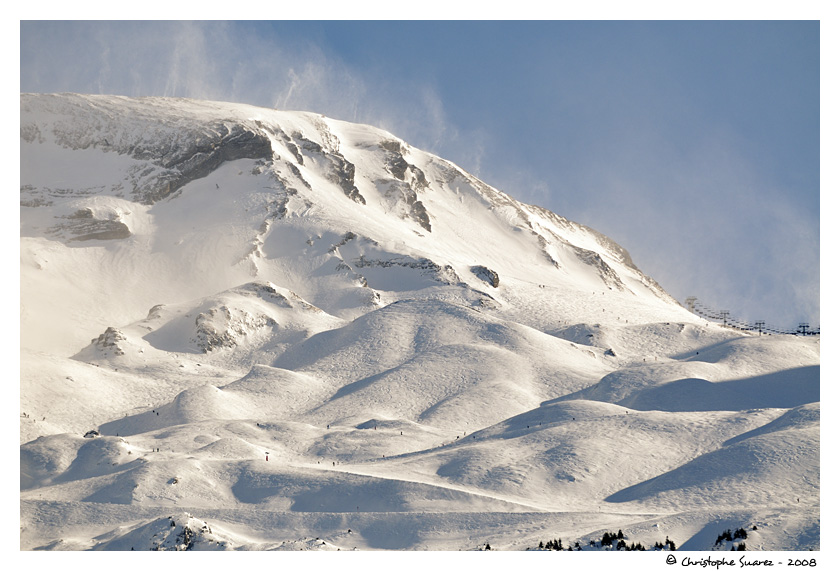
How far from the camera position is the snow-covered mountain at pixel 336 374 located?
66.7m

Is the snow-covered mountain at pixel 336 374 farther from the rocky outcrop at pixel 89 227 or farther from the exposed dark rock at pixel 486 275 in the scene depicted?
the exposed dark rock at pixel 486 275

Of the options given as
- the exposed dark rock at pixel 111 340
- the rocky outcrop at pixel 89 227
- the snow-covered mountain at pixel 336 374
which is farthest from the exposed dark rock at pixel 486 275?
the exposed dark rock at pixel 111 340

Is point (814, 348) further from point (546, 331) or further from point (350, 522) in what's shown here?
point (350, 522)

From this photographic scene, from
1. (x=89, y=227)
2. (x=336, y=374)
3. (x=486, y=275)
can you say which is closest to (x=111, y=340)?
(x=336, y=374)

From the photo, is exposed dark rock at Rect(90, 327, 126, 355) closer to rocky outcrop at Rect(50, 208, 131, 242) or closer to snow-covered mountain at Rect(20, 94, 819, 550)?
snow-covered mountain at Rect(20, 94, 819, 550)

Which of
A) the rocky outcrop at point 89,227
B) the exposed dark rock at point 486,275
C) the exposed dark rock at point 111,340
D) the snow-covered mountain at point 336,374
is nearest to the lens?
the snow-covered mountain at point 336,374

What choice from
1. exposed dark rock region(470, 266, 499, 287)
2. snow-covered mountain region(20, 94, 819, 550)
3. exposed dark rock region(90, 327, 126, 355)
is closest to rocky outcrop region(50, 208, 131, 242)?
snow-covered mountain region(20, 94, 819, 550)

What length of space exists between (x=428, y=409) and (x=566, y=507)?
33889mm

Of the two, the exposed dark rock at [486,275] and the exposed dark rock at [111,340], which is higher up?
the exposed dark rock at [486,275]

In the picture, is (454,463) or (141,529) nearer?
(141,529)

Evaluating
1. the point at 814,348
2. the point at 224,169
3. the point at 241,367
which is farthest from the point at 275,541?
the point at 224,169

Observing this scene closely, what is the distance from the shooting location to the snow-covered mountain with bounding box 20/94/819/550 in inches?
2625

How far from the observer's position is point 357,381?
111625 millimetres

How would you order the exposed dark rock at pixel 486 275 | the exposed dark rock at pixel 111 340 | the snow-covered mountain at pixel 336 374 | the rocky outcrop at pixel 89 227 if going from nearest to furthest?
the snow-covered mountain at pixel 336 374 → the exposed dark rock at pixel 111 340 → the exposed dark rock at pixel 486 275 → the rocky outcrop at pixel 89 227
